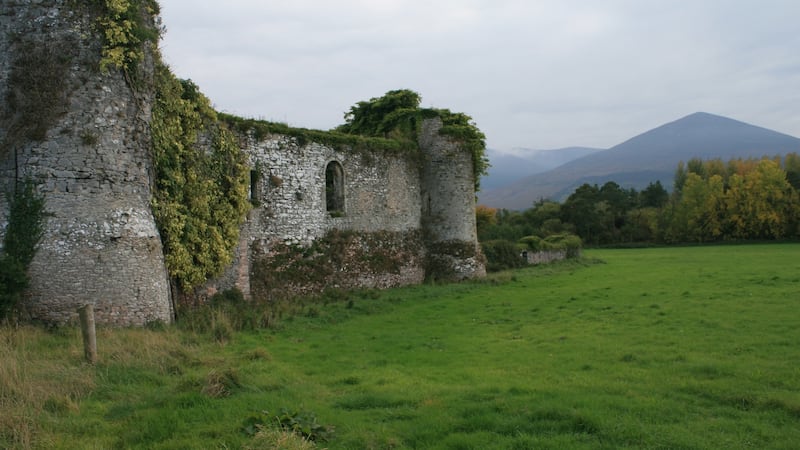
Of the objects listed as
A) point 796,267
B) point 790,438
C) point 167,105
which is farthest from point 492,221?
point 790,438

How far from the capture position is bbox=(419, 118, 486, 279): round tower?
26.1m

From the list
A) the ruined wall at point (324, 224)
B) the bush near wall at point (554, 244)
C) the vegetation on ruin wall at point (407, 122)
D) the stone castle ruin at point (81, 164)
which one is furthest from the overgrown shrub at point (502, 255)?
the stone castle ruin at point (81, 164)

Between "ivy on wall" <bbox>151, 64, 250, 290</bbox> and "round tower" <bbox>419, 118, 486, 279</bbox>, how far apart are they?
34.8 feet

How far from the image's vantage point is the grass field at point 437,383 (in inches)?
251

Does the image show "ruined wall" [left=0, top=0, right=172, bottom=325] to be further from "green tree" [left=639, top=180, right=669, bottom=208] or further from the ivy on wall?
"green tree" [left=639, top=180, right=669, bottom=208]

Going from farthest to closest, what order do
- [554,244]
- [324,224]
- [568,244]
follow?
[568,244]
[554,244]
[324,224]

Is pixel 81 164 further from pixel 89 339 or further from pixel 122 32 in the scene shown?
pixel 89 339

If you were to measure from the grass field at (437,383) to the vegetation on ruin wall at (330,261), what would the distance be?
4102mm

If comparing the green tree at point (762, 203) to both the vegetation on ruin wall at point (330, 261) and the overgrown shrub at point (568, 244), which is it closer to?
the overgrown shrub at point (568, 244)

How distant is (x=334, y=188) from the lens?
22656 millimetres

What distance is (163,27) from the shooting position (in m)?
14.1

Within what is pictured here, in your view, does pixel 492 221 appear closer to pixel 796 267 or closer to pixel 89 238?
pixel 796 267

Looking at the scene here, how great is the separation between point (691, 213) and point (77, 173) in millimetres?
67173

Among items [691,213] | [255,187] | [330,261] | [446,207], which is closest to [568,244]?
[446,207]
